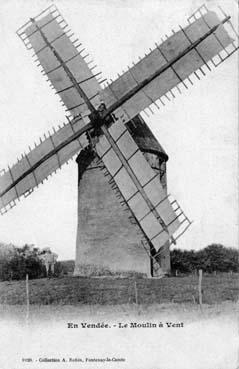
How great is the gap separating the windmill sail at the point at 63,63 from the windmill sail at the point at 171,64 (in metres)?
0.83

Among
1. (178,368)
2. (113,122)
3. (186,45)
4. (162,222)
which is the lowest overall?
(178,368)

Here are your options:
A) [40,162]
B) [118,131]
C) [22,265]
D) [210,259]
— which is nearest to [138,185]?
[118,131]

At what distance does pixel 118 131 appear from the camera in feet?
40.9

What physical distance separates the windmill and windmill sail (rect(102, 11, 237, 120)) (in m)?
0.02

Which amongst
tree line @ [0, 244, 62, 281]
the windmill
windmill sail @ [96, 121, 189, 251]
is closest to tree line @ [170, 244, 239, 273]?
tree line @ [0, 244, 62, 281]

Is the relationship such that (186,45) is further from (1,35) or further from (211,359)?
(211,359)

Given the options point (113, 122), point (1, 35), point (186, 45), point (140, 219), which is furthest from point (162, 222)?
point (1, 35)

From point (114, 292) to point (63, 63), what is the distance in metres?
6.61

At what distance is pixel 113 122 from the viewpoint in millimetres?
12594

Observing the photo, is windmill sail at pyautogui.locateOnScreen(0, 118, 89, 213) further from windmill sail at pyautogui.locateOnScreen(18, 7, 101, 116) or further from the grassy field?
the grassy field

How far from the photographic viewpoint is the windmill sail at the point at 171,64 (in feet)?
38.9

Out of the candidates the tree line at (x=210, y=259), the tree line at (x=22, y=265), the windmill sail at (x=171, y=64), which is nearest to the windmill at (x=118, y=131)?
the windmill sail at (x=171, y=64)

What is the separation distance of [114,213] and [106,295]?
285cm

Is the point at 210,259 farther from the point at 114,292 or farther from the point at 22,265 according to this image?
the point at 114,292
